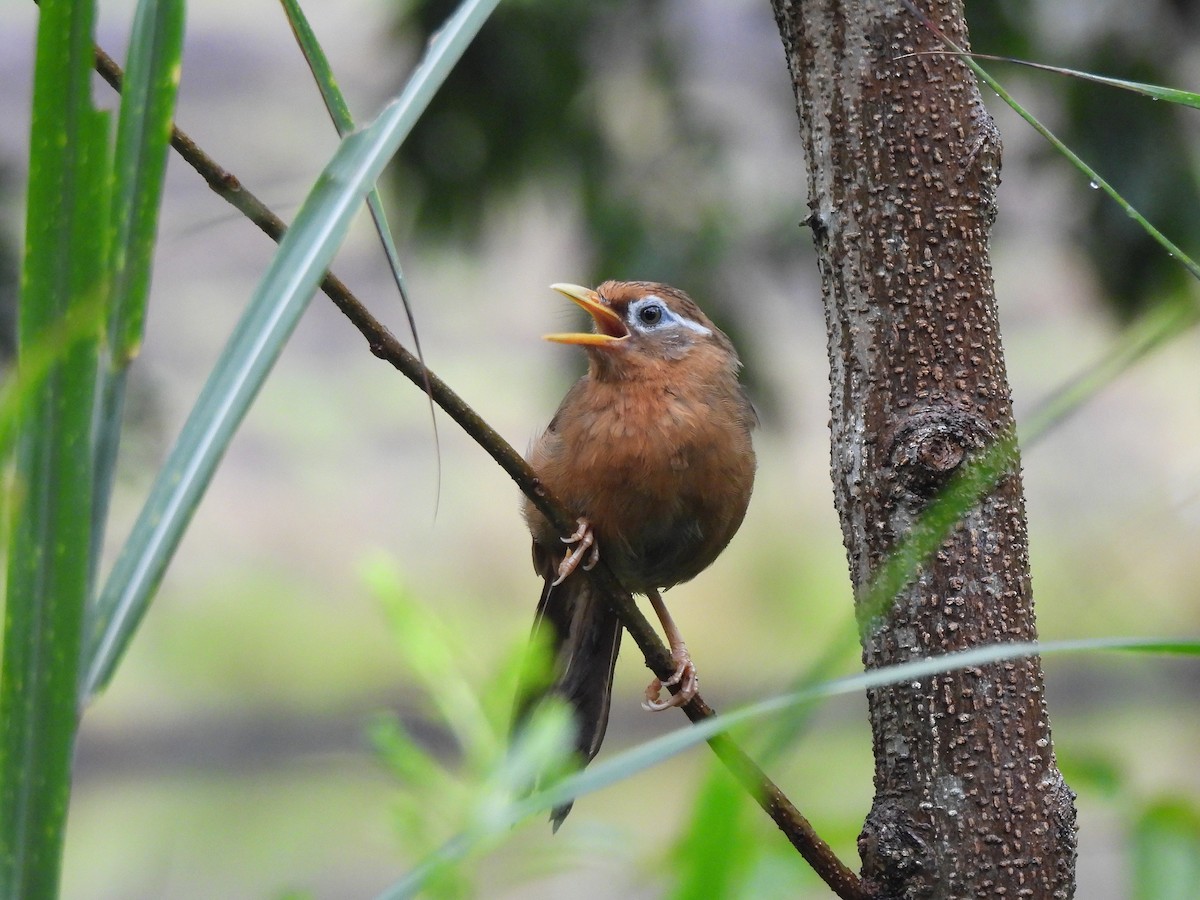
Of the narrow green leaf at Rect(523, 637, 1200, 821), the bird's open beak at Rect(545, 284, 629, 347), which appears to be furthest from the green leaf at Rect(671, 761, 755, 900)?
the bird's open beak at Rect(545, 284, 629, 347)

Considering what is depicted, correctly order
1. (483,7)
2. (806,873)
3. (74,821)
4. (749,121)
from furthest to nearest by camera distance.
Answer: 1. (74,821)
2. (749,121)
3. (806,873)
4. (483,7)

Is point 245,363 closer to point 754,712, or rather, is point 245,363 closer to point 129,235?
point 129,235

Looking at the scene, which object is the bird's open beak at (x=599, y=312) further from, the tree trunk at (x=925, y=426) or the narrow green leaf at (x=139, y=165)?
the narrow green leaf at (x=139, y=165)

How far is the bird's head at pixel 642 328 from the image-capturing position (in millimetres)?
3881

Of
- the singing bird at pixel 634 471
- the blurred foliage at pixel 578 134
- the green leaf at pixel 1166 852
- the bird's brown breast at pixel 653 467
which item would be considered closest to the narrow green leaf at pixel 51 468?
the green leaf at pixel 1166 852

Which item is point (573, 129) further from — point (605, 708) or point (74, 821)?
point (74, 821)

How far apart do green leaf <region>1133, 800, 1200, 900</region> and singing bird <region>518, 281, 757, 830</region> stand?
1.66 m

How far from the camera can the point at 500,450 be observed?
2090 mm

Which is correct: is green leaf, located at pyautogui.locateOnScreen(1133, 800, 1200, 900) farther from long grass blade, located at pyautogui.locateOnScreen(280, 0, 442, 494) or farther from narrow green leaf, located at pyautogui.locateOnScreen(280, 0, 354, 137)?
narrow green leaf, located at pyautogui.locateOnScreen(280, 0, 354, 137)

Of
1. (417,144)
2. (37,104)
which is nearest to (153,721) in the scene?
(417,144)

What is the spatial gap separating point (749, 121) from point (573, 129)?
3.44 ft

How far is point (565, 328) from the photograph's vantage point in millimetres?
4832

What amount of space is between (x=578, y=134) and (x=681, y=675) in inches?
142

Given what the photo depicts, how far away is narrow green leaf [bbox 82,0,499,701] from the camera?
976mm
